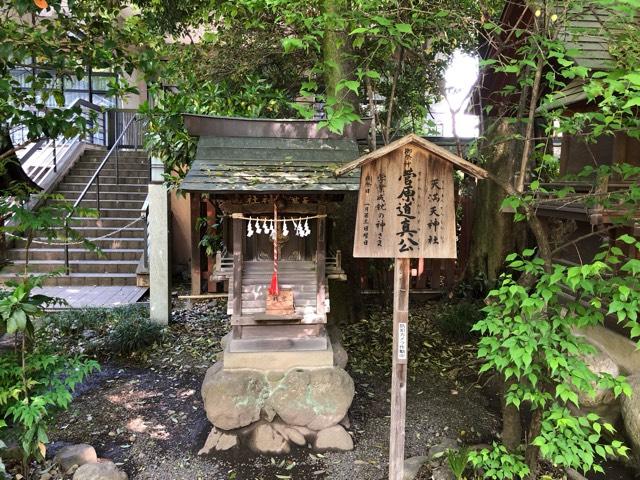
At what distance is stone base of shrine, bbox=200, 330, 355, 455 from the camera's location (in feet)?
15.4

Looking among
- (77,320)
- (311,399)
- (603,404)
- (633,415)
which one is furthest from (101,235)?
(633,415)

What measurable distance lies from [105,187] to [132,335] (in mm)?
6637

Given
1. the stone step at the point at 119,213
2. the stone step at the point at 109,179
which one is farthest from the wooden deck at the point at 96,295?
the stone step at the point at 109,179

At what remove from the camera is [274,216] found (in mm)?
4766

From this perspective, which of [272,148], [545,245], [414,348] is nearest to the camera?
[545,245]

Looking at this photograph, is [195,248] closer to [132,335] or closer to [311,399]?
[132,335]

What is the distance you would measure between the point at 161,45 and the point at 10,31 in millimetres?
4139

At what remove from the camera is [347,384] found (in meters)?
4.89

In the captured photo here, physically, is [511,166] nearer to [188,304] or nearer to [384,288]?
[384,288]

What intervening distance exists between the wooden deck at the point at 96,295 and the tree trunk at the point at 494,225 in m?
7.03

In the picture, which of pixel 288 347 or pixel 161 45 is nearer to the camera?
pixel 288 347

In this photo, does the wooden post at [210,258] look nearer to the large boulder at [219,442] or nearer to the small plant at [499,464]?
the large boulder at [219,442]

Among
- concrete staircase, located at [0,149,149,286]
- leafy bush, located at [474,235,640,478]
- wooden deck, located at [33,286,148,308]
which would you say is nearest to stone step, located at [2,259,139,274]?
concrete staircase, located at [0,149,149,286]

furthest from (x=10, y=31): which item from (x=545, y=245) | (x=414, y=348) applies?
(x=414, y=348)
